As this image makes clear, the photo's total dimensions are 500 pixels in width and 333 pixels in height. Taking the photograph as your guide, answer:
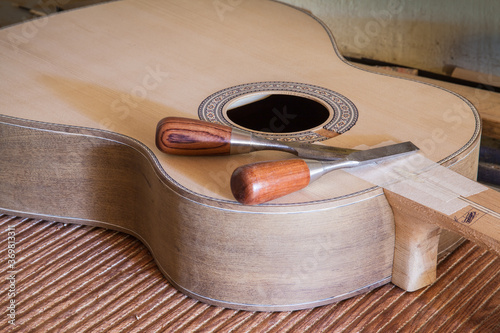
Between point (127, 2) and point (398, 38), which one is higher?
point (127, 2)

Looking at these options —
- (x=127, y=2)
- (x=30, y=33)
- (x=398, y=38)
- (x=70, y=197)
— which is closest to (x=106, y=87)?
(x=70, y=197)

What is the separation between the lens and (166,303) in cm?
109

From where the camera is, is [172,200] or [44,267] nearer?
[172,200]

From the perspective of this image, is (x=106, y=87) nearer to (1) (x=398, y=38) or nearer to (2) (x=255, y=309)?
(2) (x=255, y=309)

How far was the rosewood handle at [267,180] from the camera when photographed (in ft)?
3.03

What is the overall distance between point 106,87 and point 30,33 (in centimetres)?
36

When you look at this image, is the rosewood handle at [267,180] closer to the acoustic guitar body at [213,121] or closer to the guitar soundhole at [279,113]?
the acoustic guitar body at [213,121]

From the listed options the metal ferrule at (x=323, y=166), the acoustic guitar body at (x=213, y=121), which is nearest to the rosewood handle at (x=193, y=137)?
the acoustic guitar body at (x=213, y=121)

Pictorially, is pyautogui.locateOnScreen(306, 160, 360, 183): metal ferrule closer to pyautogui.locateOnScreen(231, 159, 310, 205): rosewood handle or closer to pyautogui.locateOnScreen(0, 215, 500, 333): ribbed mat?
pyautogui.locateOnScreen(231, 159, 310, 205): rosewood handle

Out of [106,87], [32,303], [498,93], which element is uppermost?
[106,87]

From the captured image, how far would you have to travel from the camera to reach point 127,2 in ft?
5.69

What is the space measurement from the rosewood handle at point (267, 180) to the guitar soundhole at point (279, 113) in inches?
13.9

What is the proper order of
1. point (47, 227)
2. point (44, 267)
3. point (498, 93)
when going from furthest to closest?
point (498, 93), point (47, 227), point (44, 267)

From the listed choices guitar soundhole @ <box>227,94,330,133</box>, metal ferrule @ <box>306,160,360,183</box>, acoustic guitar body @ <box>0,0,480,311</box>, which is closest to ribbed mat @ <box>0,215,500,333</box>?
acoustic guitar body @ <box>0,0,480,311</box>
